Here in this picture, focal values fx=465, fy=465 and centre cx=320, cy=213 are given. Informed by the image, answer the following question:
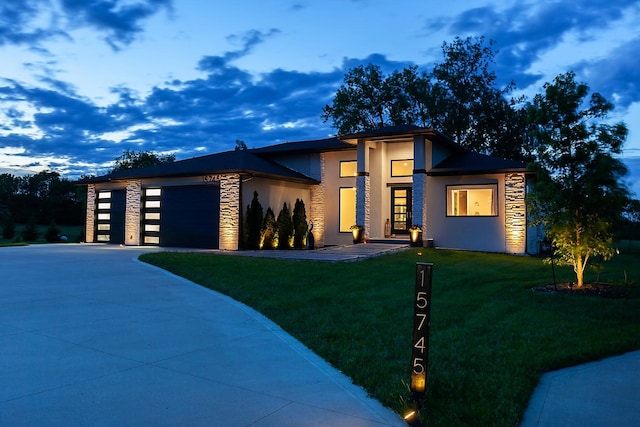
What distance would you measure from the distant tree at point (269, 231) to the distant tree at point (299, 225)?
131 cm

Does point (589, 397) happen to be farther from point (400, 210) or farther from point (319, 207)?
point (319, 207)

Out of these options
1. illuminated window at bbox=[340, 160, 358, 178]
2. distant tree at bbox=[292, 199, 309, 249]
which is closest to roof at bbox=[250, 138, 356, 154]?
illuminated window at bbox=[340, 160, 358, 178]

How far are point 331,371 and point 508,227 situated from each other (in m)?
15.1

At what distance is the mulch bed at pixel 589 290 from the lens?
8891 mm

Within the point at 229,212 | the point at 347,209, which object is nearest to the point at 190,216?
the point at 229,212

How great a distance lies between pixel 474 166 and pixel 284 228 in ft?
26.5

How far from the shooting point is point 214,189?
1852 cm

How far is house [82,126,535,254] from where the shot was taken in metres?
17.9

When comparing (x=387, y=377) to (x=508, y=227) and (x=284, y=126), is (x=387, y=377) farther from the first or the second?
(x=284, y=126)

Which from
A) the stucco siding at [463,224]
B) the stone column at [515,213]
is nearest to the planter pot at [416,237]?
the stucco siding at [463,224]

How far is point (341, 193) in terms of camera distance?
69.4ft

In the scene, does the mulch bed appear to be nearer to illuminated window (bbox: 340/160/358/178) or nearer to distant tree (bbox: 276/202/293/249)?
distant tree (bbox: 276/202/293/249)

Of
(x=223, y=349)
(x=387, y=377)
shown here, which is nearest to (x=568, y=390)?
(x=387, y=377)

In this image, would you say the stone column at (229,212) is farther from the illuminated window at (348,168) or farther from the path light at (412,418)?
the path light at (412,418)
